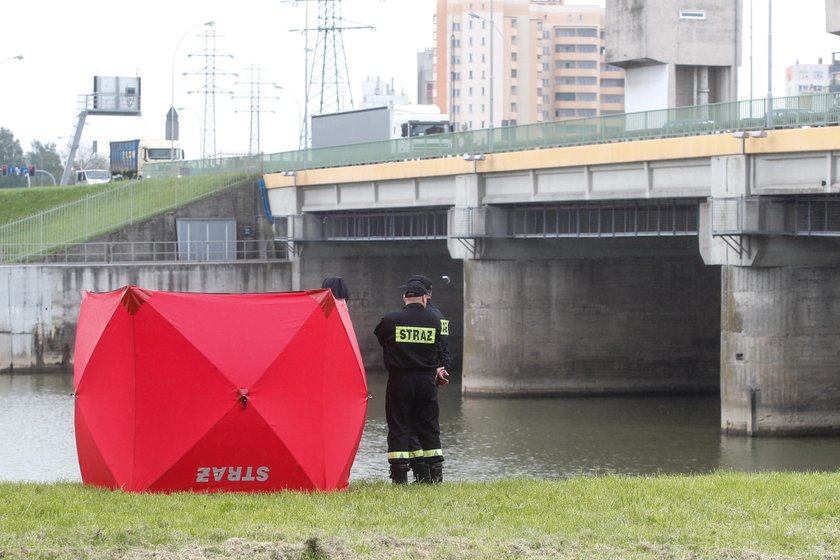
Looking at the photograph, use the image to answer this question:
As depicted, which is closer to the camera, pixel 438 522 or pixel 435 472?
pixel 438 522

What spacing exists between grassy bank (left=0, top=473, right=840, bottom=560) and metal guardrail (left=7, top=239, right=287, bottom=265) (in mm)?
39378

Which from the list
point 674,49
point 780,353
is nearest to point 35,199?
point 674,49

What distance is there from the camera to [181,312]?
1255cm

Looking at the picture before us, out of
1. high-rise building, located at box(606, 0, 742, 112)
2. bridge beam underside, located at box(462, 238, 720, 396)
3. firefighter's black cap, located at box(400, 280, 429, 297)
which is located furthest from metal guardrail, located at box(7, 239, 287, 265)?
firefighter's black cap, located at box(400, 280, 429, 297)

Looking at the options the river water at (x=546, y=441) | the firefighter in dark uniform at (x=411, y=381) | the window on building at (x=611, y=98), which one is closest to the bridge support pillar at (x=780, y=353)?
the river water at (x=546, y=441)

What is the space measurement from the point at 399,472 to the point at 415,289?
1.70 m

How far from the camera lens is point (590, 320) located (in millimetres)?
42656

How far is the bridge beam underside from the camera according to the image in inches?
1644

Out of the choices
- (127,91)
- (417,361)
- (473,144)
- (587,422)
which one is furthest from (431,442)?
(127,91)

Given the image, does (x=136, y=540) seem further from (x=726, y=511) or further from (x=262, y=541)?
(x=726, y=511)

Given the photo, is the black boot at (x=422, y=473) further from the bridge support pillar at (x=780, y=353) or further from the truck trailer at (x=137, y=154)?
the truck trailer at (x=137, y=154)

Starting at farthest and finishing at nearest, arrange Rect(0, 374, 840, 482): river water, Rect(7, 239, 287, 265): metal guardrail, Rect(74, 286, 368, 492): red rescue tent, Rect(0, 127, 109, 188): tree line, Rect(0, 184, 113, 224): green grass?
Rect(0, 127, 109, 188): tree line, Rect(0, 184, 113, 224): green grass, Rect(7, 239, 287, 265): metal guardrail, Rect(0, 374, 840, 482): river water, Rect(74, 286, 368, 492): red rescue tent

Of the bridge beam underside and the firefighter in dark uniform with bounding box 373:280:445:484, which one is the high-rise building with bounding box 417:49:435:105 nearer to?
the bridge beam underside

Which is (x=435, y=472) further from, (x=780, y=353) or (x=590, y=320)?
(x=590, y=320)
